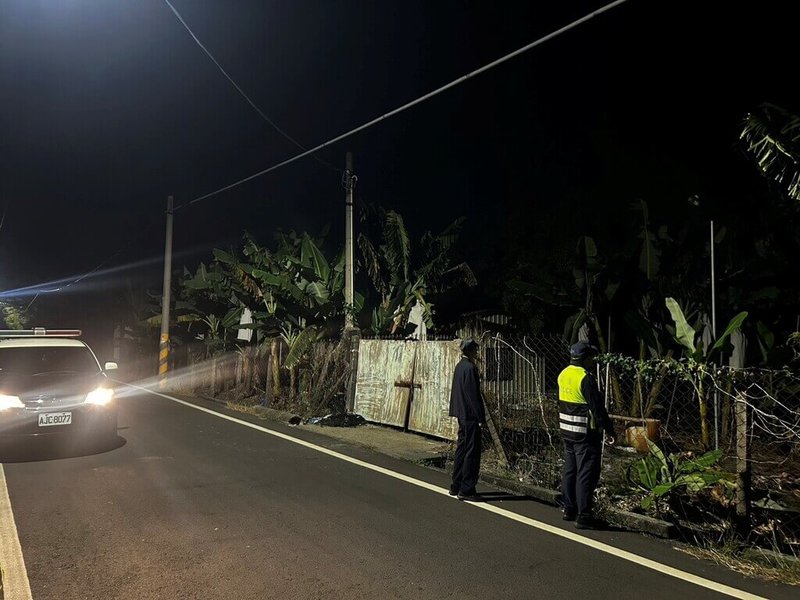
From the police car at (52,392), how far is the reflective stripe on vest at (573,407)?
657 cm

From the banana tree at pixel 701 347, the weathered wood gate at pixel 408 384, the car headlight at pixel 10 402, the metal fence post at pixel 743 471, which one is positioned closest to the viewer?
the metal fence post at pixel 743 471

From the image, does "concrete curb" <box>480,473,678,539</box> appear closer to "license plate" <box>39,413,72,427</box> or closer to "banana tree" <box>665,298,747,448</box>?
"banana tree" <box>665,298,747,448</box>

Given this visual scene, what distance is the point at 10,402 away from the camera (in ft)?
26.6

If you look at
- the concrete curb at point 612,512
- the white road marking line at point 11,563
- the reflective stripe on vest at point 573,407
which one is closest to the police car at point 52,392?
the white road marking line at point 11,563

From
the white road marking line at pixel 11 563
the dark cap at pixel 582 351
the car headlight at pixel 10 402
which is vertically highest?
the dark cap at pixel 582 351

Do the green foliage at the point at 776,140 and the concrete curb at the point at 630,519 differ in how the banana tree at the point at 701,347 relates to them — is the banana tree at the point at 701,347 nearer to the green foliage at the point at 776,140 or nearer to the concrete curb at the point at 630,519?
the green foliage at the point at 776,140

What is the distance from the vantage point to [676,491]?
19.1ft

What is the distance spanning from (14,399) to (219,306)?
18162mm

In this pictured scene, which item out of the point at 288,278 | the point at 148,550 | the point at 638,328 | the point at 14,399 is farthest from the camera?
the point at 288,278

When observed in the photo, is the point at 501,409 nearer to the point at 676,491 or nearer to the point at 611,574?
the point at 676,491

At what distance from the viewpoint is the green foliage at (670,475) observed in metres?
5.60

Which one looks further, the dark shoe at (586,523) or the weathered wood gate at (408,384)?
the weathered wood gate at (408,384)

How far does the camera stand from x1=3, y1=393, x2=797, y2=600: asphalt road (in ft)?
13.6

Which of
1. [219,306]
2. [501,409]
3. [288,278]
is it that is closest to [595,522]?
[501,409]
